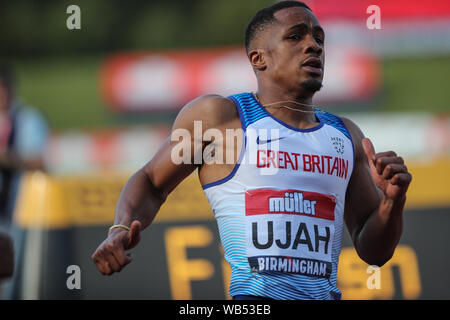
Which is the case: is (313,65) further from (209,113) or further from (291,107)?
(209,113)

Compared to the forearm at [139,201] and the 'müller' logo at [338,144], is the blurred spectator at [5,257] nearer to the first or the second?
the forearm at [139,201]

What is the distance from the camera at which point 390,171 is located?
119 inches

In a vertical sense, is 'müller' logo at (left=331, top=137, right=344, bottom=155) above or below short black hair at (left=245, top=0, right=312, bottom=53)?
below

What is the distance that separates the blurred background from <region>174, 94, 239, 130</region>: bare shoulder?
9.57 ft

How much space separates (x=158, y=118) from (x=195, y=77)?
1957 mm

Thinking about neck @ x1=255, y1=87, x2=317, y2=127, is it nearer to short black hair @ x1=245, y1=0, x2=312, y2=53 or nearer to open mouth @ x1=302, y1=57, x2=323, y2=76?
open mouth @ x1=302, y1=57, x2=323, y2=76

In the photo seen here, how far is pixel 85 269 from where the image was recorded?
6047 mm

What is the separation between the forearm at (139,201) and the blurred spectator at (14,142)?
3419 mm

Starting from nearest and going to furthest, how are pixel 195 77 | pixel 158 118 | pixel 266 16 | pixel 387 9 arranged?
pixel 266 16 < pixel 387 9 < pixel 195 77 < pixel 158 118

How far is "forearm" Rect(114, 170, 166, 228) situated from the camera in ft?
10.4

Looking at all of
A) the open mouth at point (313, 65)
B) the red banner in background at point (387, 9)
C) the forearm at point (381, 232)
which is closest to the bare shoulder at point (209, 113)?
the open mouth at point (313, 65)

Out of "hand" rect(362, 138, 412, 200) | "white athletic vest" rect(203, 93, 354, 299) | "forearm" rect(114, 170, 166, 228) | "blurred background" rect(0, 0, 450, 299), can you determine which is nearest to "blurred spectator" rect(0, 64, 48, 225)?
"blurred background" rect(0, 0, 450, 299)

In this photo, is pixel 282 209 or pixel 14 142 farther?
pixel 14 142

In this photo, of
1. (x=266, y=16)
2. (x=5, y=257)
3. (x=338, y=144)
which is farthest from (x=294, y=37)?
(x=5, y=257)
